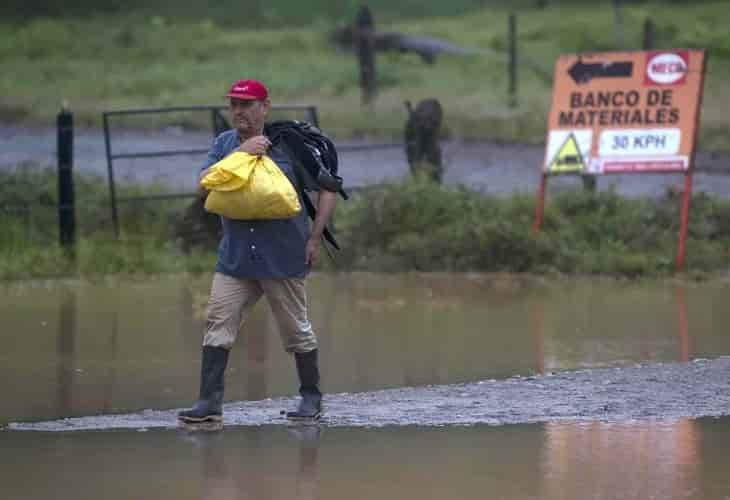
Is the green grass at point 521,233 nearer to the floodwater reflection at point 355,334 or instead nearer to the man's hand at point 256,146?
the floodwater reflection at point 355,334

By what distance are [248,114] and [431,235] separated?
21.0 ft

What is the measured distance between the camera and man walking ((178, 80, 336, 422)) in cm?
825

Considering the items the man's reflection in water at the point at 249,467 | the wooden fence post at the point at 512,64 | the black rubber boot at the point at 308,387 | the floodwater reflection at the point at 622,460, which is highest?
the wooden fence post at the point at 512,64

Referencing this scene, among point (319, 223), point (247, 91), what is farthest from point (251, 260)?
point (247, 91)

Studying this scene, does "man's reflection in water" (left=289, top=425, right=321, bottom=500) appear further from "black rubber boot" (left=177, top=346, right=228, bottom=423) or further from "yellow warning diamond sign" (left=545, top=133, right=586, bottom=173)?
"yellow warning diamond sign" (left=545, top=133, right=586, bottom=173)

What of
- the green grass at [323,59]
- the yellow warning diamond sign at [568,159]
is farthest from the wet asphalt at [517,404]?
the green grass at [323,59]

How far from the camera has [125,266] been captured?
46.1 ft

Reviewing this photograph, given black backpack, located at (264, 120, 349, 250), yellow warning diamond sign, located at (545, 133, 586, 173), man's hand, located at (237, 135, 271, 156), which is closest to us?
man's hand, located at (237, 135, 271, 156)

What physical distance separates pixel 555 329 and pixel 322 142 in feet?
11.9

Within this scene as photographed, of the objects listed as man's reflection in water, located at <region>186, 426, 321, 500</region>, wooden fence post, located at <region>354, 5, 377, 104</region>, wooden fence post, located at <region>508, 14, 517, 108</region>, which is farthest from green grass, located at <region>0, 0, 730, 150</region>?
man's reflection in water, located at <region>186, 426, 321, 500</region>

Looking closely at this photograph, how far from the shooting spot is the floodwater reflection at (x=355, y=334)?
9.67m

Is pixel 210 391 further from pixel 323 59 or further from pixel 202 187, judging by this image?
pixel 323 59

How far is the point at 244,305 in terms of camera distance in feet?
27.5

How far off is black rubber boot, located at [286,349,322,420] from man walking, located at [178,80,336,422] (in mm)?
18
